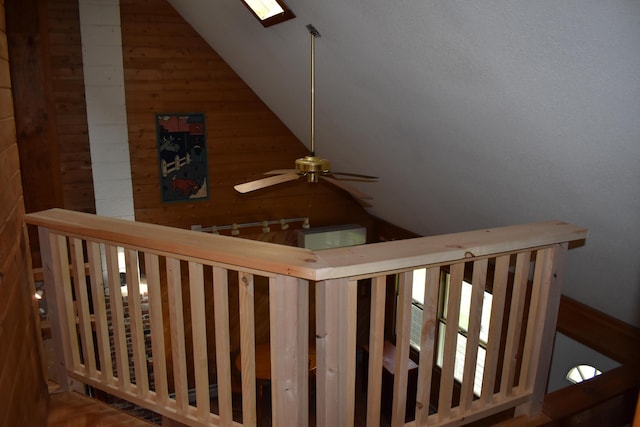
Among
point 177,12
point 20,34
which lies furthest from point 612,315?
point 177,12

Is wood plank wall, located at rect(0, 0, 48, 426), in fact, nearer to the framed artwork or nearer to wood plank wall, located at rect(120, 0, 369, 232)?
wood plank wall, located at rect(120, 0, 369, 232)

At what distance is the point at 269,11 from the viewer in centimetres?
387

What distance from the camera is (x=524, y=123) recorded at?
112 inches

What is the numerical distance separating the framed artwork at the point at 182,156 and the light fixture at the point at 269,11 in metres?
2.48

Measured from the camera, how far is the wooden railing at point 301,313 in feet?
5.19

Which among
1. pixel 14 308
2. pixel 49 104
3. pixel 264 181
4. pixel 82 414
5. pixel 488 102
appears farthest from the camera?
pixel 49 104

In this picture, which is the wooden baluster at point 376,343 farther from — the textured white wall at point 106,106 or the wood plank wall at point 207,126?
the wood plank wall at point 207,126

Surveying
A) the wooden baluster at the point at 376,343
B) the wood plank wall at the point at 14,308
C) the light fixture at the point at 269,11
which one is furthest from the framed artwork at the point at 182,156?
the wooden baluster at the point at 376,343

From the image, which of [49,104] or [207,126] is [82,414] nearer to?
[49,104]

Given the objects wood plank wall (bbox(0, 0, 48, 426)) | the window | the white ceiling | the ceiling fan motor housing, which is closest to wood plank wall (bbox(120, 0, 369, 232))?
the white ceiling

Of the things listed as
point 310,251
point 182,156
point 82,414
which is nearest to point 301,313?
point 310,251

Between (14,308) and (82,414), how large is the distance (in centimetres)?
60

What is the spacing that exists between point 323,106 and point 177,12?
2390 mm

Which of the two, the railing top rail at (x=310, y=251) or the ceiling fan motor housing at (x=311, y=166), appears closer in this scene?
the railing top rail at (x=310, y=251)
